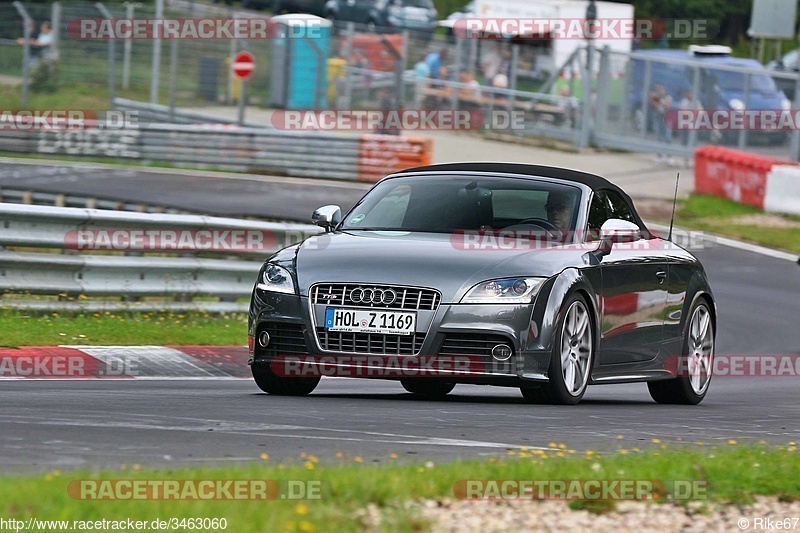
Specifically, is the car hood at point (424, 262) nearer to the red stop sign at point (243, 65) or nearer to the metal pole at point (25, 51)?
the metal pole at point (25, 51)

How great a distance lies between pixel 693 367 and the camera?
11031 millimetres

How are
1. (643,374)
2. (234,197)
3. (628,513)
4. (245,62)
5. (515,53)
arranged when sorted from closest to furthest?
(628,513), (643,374), (234,197), (245,62), (515,53)

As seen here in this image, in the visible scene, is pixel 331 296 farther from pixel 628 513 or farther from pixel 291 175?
pixel 291 175

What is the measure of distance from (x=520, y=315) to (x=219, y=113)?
1053 inches

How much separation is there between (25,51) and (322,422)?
83.5 ft

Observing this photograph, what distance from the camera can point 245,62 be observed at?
33.8 m

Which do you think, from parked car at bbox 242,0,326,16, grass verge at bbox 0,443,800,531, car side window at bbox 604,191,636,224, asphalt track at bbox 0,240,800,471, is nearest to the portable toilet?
parked car at bbox 242,0,326,16

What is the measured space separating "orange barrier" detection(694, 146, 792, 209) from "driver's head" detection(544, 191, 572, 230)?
17664mm

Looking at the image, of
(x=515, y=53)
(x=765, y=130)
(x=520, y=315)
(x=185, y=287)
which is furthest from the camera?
(x=515, y=53)

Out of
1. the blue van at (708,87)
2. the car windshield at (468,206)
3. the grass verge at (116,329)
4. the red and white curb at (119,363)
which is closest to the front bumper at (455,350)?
the car windshield at (468,206)

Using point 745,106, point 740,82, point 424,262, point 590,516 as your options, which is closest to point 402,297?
point 424,262

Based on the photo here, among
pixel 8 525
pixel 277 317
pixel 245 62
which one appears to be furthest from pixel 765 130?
pixel 8 525

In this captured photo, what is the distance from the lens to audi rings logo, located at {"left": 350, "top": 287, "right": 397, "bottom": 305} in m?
8.76

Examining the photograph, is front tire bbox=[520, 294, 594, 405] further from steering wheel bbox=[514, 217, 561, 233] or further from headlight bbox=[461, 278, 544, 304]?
steering wheel bbox=[514, 217, 561, 233]
